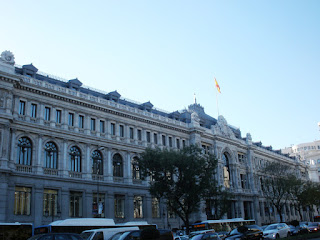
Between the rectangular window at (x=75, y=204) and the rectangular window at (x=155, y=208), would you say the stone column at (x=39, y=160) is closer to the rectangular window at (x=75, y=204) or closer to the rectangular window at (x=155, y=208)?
the rectangular window at (x=75, y=204)

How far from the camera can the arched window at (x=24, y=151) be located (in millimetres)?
41406

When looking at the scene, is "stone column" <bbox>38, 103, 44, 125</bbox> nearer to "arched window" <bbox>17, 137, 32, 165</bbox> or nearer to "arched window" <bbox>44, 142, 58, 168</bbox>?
"arched window" <bbox>17, 137, 32, 165</bbox>

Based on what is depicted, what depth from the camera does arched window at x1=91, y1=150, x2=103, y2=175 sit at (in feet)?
158

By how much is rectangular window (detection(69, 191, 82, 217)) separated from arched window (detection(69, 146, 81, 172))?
3058mm

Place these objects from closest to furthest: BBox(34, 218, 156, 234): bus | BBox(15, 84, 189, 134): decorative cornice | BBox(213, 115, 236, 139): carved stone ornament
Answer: BBox(34, 218, 156, 234): bus → BBox(15, 84, 189, 134): decorative cornice → BBox(213, 115, 236, 139): carved stone ornament

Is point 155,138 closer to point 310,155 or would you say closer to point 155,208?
point 155,208

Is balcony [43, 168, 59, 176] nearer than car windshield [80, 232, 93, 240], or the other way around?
car windshield [80, 232, 93, 240]

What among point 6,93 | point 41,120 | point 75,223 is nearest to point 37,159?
point 41,120

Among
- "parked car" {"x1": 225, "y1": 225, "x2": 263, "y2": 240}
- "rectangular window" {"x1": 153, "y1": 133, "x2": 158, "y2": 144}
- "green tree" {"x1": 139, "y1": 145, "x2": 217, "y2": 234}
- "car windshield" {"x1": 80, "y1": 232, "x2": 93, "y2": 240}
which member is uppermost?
"rectangular window" {"x1": 153, "y1": 133, "x2": 158, "y2": 144}

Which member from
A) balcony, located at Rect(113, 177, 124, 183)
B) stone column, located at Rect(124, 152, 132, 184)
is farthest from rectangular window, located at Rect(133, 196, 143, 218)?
balcony, located at Rect(113, 177, 124, 183)

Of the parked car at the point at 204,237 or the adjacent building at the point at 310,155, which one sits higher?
the adjacent building at the point at 310,155

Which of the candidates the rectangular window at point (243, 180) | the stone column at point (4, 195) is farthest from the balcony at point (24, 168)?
the rectangular window at point (243, 180)

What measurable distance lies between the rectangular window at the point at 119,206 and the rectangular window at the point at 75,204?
5.30 m

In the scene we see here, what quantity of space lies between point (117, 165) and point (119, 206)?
550cm
